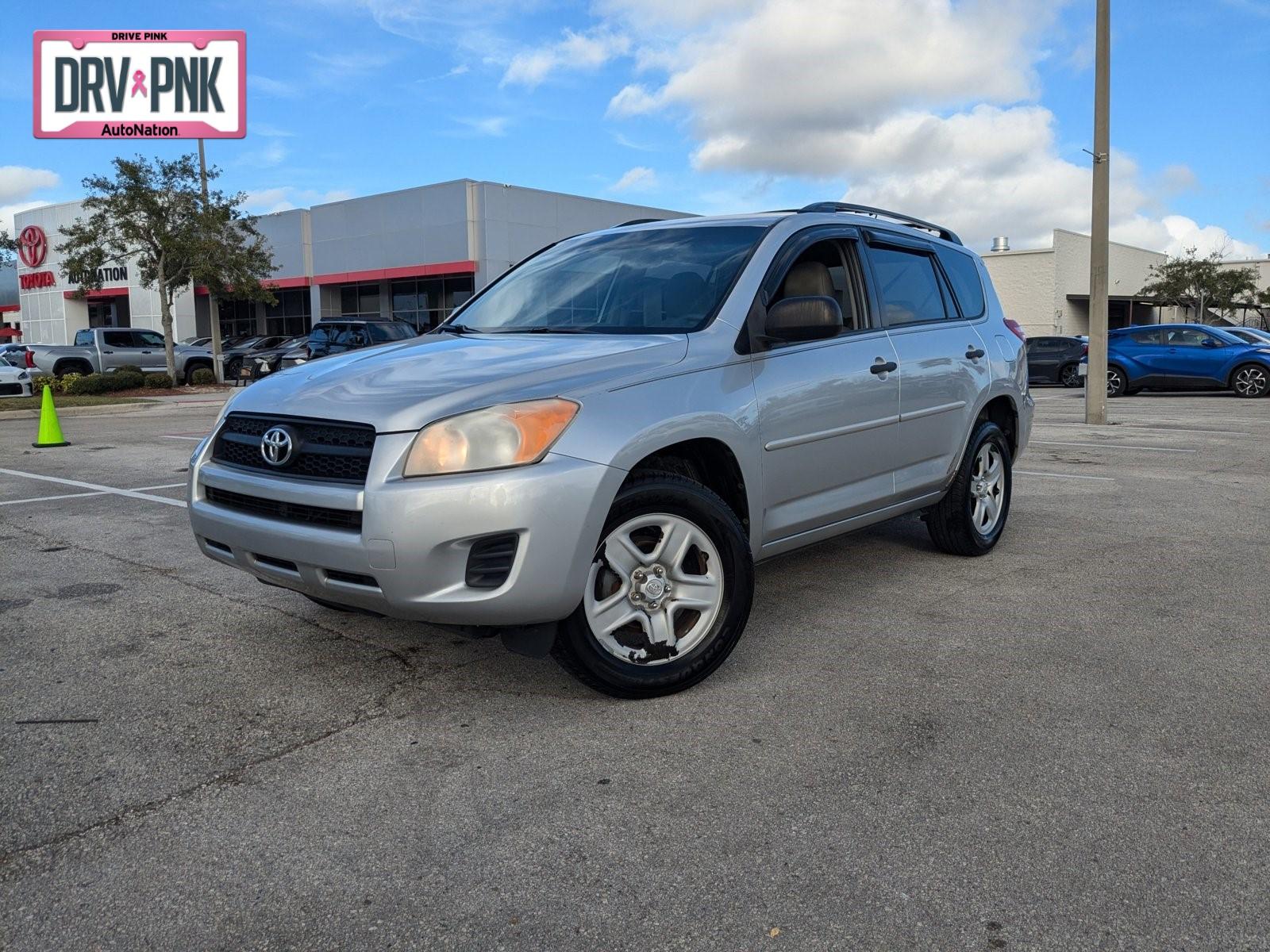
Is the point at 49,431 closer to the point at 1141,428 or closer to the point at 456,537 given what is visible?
the point at 456,537

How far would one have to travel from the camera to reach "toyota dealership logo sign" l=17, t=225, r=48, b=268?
56.5m

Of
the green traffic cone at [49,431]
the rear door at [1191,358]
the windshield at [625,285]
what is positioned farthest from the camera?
the rear door at [1191,358]

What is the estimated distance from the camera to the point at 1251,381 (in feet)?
68.2

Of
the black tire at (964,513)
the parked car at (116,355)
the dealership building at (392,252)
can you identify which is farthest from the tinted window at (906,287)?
the dealership building at (392,252)

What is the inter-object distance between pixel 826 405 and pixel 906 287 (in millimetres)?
1305

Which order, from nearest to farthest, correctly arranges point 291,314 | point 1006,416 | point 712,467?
1. point 712,467
2. point 1006,416
3. point 291,314

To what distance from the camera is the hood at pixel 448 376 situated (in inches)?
133

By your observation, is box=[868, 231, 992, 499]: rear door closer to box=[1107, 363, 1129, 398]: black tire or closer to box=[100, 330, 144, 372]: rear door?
box=[1107, 363, 1129, 398]: black tire

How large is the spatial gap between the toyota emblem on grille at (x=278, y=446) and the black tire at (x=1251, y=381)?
21.4 metres

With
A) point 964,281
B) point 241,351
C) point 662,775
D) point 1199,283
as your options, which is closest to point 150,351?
point 241,351

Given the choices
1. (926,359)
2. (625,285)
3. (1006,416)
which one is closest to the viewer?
(625,285)

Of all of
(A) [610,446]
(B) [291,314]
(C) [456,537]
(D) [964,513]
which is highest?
(B) [291,314]

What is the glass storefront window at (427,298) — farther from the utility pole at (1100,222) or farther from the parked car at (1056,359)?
the utility pole at (1100,222)

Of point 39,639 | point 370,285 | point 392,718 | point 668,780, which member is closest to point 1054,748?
point 668,780
